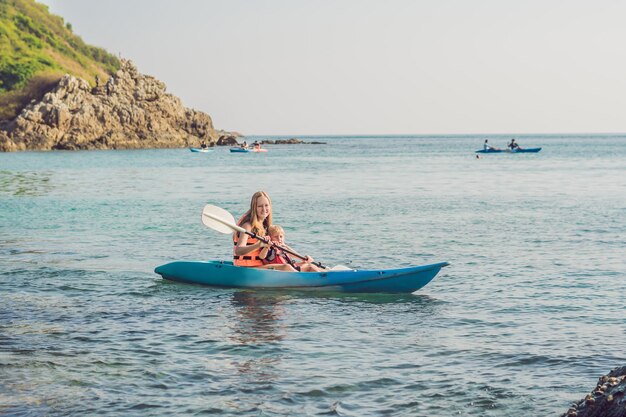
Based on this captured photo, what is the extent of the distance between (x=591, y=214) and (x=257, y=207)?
16013 millimetres

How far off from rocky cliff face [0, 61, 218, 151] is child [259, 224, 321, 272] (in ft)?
273

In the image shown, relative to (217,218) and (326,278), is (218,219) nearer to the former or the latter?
(217,218)

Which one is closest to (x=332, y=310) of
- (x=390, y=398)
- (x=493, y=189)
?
(x=390, y=398)

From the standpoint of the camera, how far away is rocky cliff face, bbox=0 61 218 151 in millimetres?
92062

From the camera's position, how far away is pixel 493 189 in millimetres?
36562

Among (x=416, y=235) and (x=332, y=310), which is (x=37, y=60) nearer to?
(x=416, y=235)

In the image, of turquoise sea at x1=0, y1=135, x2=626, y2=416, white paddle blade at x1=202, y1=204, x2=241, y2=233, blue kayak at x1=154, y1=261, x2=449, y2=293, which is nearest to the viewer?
turquoise sea at x1=0, y1=135, x2=626, y2=416

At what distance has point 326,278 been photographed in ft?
39.9

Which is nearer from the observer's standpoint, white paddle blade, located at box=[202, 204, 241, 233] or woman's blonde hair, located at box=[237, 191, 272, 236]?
woman's blonde hair, located at box=[237, 191, 272, 236]

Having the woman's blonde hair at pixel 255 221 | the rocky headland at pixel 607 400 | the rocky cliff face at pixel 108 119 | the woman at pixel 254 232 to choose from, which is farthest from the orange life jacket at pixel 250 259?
the rocky cliff face at pixel 108 119

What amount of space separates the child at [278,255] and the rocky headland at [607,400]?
272 inches

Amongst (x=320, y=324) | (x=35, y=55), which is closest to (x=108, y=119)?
(x=35, y=55)

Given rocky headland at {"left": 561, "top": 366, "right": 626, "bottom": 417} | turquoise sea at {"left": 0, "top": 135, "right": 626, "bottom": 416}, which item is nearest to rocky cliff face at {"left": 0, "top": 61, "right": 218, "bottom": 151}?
turquoise sea at {"left": 0, "top": 135, "right": 626, "bottom": 416}

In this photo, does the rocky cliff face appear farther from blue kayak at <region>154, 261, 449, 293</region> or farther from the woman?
the woman
